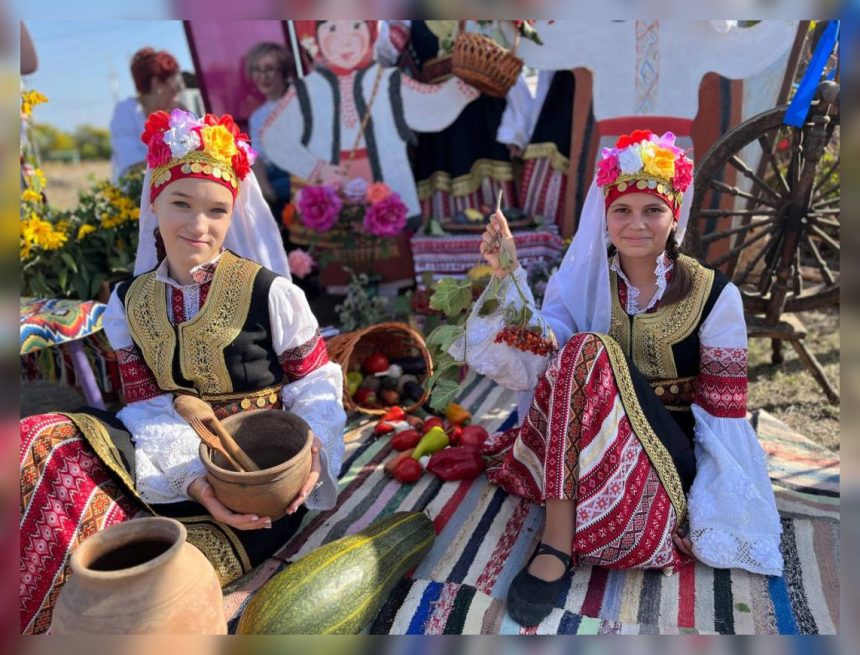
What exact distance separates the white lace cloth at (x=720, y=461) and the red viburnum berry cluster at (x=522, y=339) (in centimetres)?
3

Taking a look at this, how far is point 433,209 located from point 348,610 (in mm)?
3859

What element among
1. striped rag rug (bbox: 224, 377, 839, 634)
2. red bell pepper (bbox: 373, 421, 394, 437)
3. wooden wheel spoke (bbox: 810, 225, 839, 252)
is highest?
wooden wheel spoke (bbox: 810, 225, 839, 252)

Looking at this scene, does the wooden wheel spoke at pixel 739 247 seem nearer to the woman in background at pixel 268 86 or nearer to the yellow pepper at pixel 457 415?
the yellow pepper at pixel 457 415

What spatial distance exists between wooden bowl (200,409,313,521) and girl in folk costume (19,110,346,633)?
70mm

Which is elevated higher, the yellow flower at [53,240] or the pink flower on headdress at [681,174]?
the pink flower on headdress at [681,174]

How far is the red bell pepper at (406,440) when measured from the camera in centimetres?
334

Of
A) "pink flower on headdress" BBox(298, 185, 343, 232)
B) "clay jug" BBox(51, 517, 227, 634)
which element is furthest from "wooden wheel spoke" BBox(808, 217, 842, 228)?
"clay jug" BBox(51, 517, 227, 634)

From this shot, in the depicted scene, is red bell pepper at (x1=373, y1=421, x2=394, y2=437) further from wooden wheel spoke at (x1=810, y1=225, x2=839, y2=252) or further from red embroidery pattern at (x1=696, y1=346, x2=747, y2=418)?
wooden wheel spoke at (x1=810, y1=225, x2=839, y2=252)

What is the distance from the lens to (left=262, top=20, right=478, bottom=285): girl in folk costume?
16.6 ft

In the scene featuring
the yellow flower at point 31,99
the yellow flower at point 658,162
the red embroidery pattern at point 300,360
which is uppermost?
the yellow flower at point 31,99

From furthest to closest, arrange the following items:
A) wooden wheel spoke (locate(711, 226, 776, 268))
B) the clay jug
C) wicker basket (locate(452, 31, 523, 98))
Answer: wicker basket (locate(452, 31, 523, 98)) → wooden wheel spoke (locate(711, 226, 776, 268)) → the clay jug

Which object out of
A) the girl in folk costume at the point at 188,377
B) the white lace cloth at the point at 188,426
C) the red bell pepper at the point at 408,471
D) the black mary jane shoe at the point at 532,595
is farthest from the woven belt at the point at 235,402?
the black mary jane shoe at the point at 532,595

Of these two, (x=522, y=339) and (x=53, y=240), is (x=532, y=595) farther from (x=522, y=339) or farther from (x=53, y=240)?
(x=53, y=240)

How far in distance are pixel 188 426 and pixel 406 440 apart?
3.98ft
